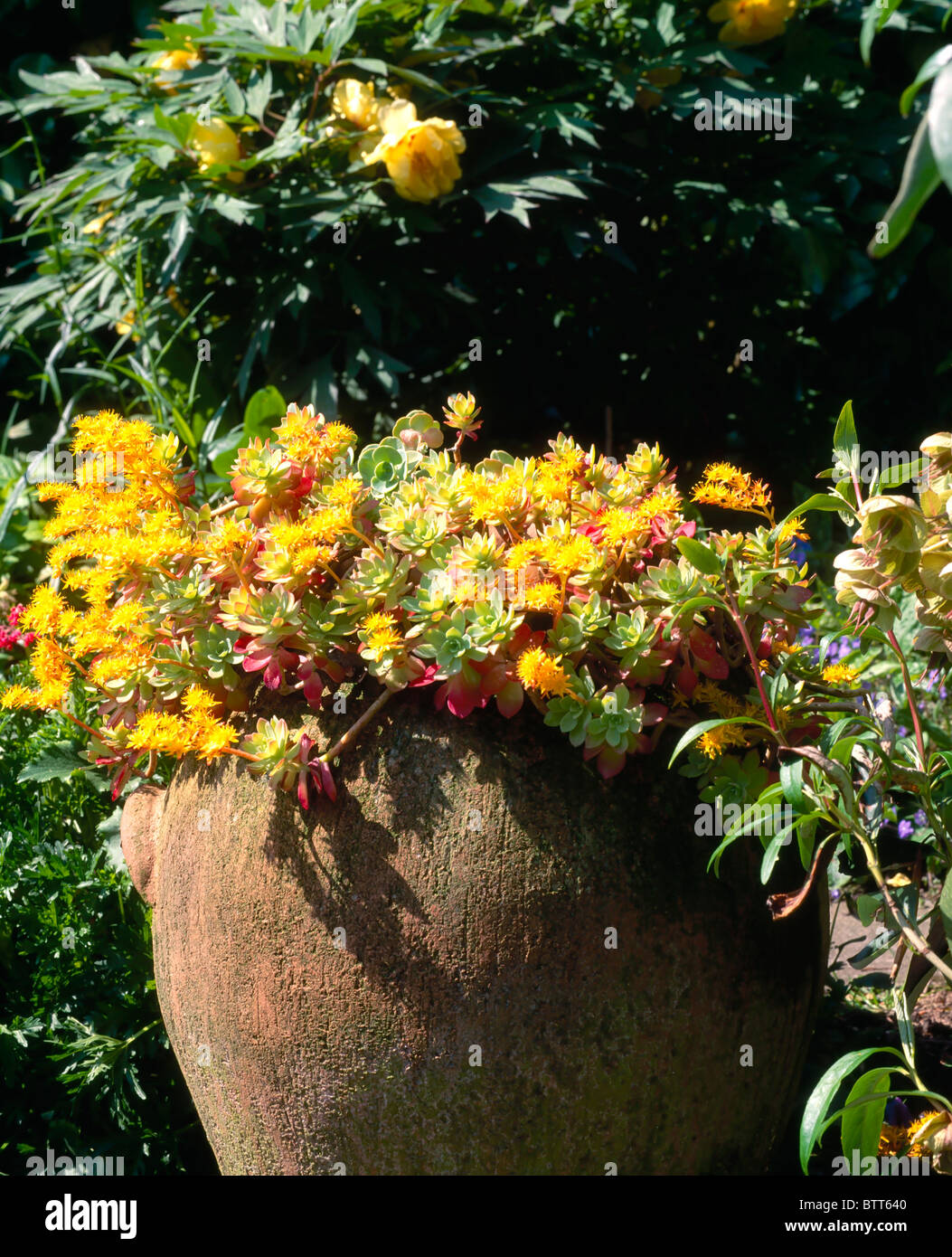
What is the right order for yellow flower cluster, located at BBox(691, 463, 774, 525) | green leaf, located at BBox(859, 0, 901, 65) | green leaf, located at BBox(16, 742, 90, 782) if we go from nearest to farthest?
green leaf, located at BBox(859, 0, 901, 65) → yellow flower cluster, located at BBox(691, 463, 774, 525) → green leaf, located at BBox(16, 742, 90, 782)

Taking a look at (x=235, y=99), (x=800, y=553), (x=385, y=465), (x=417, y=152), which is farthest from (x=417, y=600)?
(x=800, y=553)

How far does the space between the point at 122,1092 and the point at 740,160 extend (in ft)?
10.3

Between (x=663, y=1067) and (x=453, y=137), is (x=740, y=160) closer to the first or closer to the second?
(x=453, y=137)

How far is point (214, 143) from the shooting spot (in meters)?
2.82

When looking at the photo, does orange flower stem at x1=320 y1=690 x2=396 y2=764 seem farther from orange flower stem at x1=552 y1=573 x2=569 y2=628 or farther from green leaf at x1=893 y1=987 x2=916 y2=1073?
green leaf at x1=893 y1=987 x2=916 y2=1073

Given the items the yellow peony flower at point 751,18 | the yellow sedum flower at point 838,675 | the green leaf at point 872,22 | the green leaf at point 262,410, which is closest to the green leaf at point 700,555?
the yellow sedum flower at point 838,675

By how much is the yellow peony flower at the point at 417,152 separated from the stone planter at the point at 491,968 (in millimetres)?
1630

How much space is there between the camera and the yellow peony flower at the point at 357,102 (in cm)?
280

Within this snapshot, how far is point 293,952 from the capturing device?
5.19 ft

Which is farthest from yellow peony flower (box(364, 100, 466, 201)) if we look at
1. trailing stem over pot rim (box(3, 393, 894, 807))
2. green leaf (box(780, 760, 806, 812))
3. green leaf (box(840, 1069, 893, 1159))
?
green leaf (box(840, 1069, 893, 1159))

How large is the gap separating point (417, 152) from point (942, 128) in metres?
2.28

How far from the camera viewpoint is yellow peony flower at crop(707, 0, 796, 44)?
10.0 ft

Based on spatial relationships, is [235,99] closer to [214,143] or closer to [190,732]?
[214,143]

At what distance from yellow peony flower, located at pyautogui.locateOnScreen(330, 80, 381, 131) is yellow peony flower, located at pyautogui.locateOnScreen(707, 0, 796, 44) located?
1.06 meters
